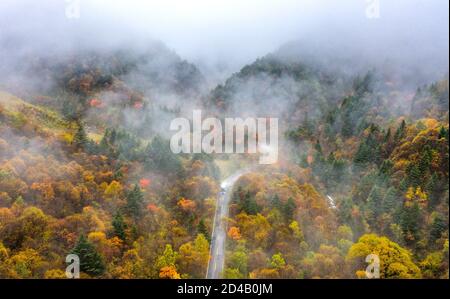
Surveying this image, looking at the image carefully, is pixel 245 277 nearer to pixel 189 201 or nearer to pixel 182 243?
pixel 182 243

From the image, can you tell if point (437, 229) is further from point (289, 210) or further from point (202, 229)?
point (202, 229)

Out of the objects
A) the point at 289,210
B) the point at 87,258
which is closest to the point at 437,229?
the point at 289,210

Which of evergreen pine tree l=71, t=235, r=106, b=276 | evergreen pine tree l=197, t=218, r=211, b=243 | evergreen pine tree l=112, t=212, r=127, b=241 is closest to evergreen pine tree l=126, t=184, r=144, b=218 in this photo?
evergreen pine tree l=112, t=212, r=127, b=241

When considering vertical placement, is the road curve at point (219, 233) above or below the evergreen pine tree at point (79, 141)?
below

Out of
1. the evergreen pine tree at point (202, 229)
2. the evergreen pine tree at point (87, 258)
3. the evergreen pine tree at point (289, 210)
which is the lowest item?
the evergreen pine tree at point (87, 258)

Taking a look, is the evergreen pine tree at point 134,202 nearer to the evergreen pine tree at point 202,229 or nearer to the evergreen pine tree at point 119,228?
the evergreen pine tree at point 119,228

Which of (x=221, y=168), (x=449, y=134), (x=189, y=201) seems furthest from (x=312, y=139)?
(x=189, y=201)

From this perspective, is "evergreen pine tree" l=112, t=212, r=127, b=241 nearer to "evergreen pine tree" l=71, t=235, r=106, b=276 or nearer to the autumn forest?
the autumn forest

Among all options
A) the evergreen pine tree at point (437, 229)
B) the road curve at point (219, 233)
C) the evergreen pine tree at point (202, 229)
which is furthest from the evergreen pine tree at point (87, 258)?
the evergreen pine tree at point (437, 229)
